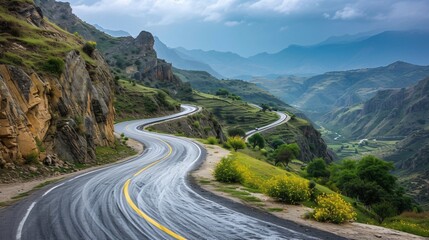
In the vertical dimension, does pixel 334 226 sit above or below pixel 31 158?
below

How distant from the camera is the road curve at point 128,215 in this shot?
1128cm

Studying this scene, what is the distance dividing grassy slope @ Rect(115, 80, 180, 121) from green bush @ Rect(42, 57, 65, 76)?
53.2m

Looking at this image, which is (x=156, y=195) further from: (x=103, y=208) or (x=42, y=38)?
(x=42, y=38)

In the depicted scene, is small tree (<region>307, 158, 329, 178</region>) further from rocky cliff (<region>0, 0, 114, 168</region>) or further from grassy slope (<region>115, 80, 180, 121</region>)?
rocky cliff (<region>0, 0, 114, 168</region>)

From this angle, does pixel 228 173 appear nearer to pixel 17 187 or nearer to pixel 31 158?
pixel 17 187

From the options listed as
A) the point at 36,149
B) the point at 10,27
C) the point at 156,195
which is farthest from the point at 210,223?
the point at 10,27

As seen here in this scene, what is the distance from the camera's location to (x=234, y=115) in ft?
536

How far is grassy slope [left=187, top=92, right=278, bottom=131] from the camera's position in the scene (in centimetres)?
15649

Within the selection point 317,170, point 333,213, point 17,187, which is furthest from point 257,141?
point 333,213

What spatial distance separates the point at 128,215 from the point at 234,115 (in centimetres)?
15048

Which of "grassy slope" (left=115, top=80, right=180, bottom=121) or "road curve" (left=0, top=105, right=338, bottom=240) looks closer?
"road curve" (left=0, top=105, right=338, bottom=240)

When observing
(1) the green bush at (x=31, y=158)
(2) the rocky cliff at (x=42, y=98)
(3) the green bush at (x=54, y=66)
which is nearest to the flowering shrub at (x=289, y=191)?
(1) the green bush at (x=31, y=158)

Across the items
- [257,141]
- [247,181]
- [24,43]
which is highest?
[24,43]

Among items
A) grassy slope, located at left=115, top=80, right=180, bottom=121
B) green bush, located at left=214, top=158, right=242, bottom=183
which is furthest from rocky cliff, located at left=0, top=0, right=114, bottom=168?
grassy slope, located at left=115, top=80, right=180, bottom=121
